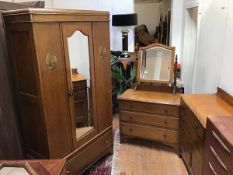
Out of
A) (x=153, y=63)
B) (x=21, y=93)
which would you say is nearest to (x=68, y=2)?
(x=153, y=63)

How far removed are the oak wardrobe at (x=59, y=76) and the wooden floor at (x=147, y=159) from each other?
0.46 meters

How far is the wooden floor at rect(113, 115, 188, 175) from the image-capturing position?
239 centimetres

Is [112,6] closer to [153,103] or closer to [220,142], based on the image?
[153,103]

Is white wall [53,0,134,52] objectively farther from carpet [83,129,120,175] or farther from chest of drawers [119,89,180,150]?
carpet [83,129,120,175]

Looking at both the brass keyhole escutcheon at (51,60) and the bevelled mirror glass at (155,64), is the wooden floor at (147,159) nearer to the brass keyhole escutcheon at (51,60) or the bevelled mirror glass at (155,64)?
the bevelled mirror glass at (155,64)

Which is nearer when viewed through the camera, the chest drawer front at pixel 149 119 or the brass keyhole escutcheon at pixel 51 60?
the brass keyhole escutcheon at pixel 51 60

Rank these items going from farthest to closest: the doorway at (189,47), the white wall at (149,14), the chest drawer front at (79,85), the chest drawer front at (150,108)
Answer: the white wall at (149,14) < the doorway at (189,47) < the chest drawer front at (150,108) < the chest drawer front at (79,85)

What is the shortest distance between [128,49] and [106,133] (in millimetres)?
2115

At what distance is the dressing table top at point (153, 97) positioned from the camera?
2605 millimetres

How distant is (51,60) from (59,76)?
16 cm

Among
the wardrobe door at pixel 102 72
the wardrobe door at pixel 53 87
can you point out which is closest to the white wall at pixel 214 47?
the wardrobe door at pixel 102 72

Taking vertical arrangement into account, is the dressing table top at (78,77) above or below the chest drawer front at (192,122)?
above

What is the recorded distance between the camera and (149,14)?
24.9 feet

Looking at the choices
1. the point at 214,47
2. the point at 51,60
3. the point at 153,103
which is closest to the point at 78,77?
the point at 51,60
